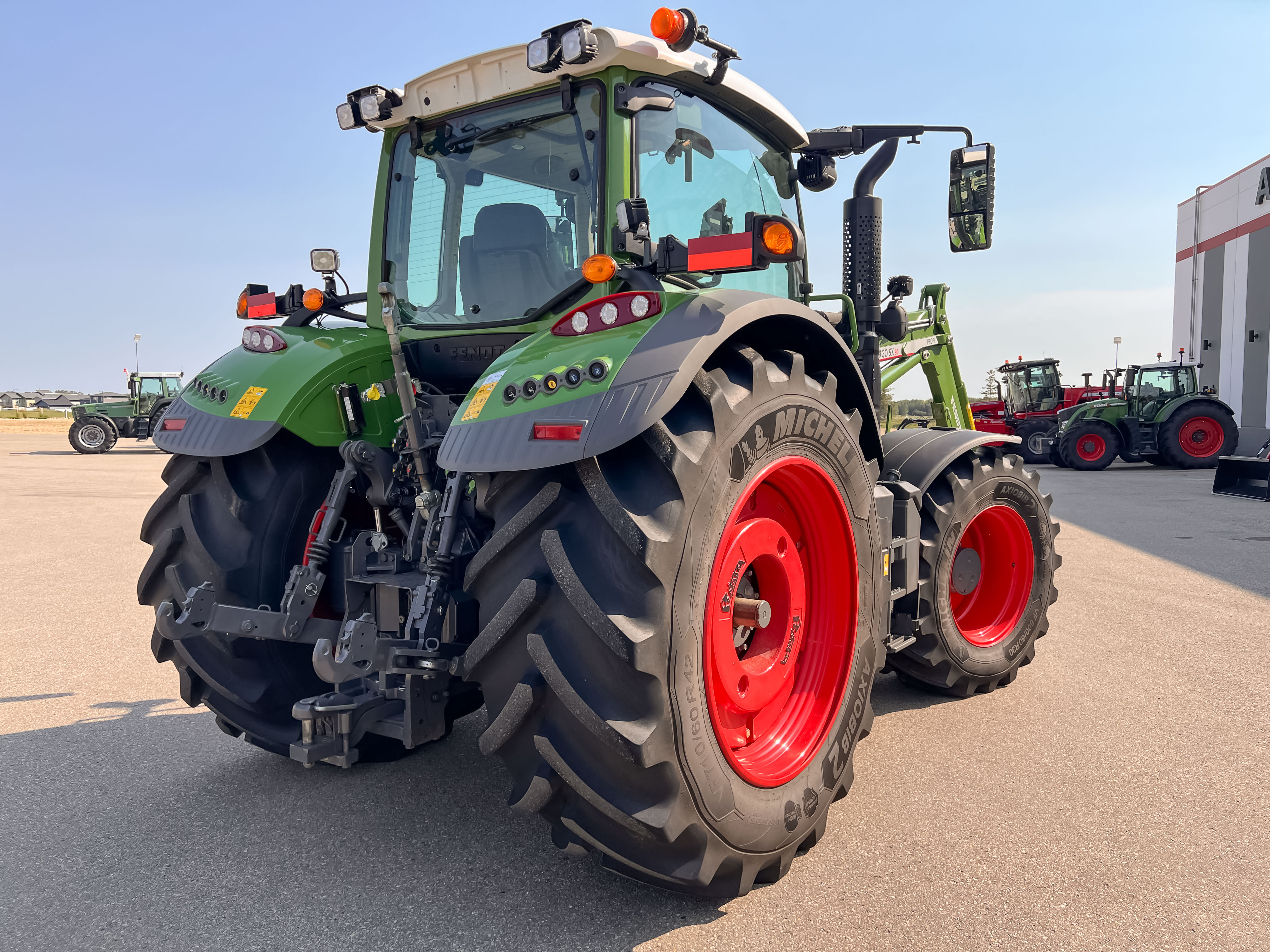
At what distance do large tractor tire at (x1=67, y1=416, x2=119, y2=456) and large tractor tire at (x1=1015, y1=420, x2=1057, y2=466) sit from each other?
79.9 ft

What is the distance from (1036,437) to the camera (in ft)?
68.8

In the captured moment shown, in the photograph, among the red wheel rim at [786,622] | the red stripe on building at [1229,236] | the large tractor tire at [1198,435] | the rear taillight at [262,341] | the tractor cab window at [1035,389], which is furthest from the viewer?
the red stripe on building at [1229,236]

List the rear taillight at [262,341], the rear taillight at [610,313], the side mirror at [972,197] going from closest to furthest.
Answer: the rear taillight at [610,313]
the rear taillight at [262,341]
the side mirror at [972,197]

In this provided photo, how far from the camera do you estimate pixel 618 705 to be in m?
1.87

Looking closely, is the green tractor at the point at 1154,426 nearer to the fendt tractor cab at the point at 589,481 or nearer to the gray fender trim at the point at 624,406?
the fendt tractor cab at the point at 589,481

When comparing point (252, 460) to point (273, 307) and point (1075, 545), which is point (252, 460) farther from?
point (1075, 545)

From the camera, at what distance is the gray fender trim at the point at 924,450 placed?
369 cm

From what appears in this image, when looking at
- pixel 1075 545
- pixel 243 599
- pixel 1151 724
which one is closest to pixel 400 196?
pixel 243 599

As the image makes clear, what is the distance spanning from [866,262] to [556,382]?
233 centimetres

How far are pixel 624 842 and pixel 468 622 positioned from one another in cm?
72

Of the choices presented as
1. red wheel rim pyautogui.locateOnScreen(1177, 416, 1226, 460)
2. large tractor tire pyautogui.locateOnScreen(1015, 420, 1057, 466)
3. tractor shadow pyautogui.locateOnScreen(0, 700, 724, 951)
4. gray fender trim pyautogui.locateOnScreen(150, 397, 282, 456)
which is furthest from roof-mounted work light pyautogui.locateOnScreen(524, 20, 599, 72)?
large tractor tire pyautogui.locateOnScreen(1015, 420, 1057, 466)

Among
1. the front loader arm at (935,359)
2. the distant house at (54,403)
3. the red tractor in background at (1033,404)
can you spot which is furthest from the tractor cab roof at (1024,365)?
the distant house at (54,403)

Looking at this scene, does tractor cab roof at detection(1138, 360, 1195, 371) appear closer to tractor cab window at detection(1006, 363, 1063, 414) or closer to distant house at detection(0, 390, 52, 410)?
tractor cab window at detection(1006, 363, 1063, 414)

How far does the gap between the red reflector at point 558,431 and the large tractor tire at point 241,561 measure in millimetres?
1286
